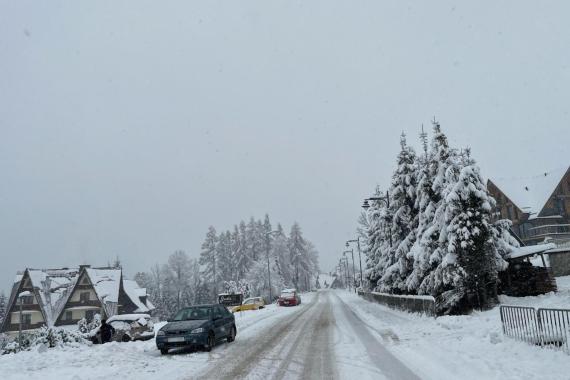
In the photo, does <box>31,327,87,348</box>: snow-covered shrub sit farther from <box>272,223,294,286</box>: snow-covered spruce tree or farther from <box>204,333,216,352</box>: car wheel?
<box>272,223,294,286</box>: snow-covered spruce tree

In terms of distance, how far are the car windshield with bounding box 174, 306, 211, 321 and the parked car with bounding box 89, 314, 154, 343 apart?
175 inches

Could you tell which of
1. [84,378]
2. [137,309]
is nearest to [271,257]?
[137,309]

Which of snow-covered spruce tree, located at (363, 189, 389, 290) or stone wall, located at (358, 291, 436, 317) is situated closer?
stone wall, located at (358, 291, 436, 317)

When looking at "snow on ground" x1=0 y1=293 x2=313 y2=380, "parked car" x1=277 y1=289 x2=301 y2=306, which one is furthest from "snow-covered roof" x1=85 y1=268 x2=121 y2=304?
"snow on ground" x1=0 y1=293 x2=313 y2=380

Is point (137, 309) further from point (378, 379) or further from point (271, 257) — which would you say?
point (378, 379)

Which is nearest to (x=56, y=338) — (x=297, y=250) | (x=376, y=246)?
(x=376, y=246)

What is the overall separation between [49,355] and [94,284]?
49.2 m

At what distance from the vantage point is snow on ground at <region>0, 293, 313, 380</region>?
10523 mm

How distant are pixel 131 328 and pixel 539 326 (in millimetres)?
15894

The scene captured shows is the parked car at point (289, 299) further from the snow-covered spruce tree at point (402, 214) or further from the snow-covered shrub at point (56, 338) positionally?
the snow-covered shrub at point (56, 338)

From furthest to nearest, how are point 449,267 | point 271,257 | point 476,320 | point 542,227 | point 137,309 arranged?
point 271,257 < point 137,309 < point 542,227 < point 449,267 < point 476,320

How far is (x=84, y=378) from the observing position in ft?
33.9

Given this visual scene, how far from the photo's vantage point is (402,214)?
3288 centimetres

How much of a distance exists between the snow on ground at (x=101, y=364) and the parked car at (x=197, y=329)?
1.12 feet
